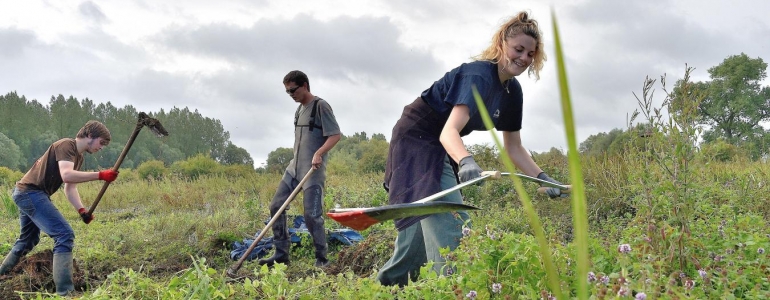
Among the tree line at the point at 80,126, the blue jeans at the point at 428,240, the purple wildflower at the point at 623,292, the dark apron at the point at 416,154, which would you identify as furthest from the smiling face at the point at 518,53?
the tree line at the point at 80,126

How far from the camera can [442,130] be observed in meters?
2.94

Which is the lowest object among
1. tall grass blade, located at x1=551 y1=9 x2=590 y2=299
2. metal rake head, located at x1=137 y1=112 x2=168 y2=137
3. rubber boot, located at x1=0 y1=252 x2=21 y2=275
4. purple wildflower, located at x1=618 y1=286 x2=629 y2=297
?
rubber boot, located at x1=0 y1=252 x2=21 y2=275

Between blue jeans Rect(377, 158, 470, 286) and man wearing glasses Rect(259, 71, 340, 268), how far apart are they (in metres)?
2.72

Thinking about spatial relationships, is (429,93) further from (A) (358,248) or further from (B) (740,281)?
(A) (358,248)

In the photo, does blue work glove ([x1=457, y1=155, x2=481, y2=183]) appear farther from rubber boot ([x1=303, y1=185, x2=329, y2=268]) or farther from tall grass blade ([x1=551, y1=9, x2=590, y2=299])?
rubber boot ([x1=303, y1=185, x2=329, y2=268])

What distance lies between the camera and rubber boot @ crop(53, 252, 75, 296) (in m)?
5.30

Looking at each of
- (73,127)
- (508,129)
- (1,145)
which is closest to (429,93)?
(508,129)

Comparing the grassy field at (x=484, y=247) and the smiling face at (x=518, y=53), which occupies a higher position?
the smiling face at (x=518, y=53)

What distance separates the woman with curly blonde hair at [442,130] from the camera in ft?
9.82

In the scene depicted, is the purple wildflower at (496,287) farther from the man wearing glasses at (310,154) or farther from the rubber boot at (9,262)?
the rubber boot at (9,262)

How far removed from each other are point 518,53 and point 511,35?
9 centimetres

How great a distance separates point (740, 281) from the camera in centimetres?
200

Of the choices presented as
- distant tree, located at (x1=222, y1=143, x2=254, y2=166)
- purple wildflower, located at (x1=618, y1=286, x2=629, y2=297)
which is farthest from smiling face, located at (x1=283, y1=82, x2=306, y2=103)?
distant tree, located at (x1=222, y1=143, x2=254, y2=166)

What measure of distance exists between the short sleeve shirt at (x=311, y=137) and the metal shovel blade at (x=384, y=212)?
4.24m
